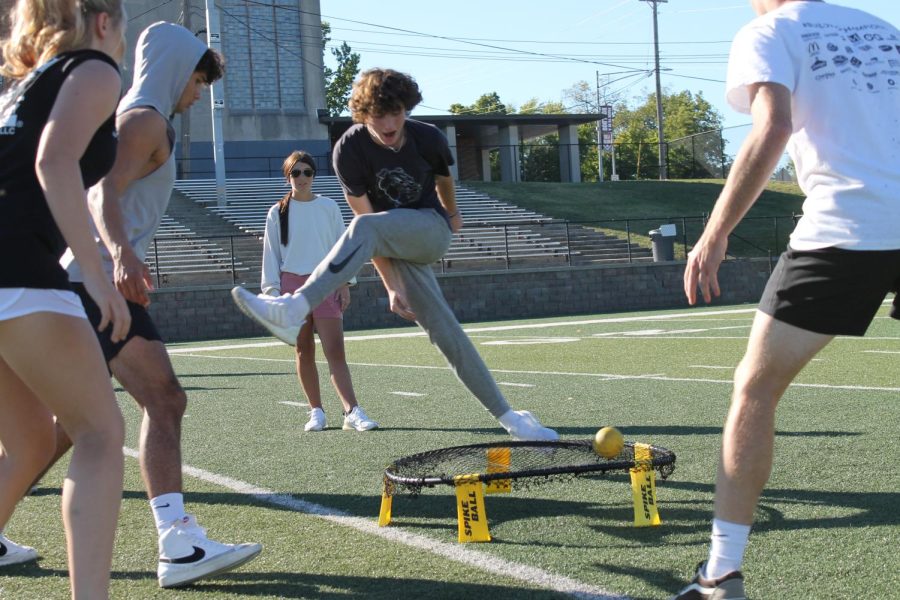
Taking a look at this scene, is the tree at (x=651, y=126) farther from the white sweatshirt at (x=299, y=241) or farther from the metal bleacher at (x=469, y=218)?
the white sweatshirt at (x=299, y=241)

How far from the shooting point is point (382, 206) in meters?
5.58

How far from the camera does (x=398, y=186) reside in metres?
5.49

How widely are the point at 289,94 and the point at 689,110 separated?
6420 centimetres

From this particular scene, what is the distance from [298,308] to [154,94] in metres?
1.30

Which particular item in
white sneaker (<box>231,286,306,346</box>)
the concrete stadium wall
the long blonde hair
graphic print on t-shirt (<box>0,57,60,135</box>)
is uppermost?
the long blonde hair

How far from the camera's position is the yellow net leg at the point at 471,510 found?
13.9ft

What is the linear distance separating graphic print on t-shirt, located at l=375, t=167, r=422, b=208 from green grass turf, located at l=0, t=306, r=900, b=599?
1.45m

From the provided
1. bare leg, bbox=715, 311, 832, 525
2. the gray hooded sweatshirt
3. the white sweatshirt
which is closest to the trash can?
the white sweatshirt

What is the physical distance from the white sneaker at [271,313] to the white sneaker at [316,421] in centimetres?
298

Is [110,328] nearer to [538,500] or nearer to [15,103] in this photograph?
[15,103]

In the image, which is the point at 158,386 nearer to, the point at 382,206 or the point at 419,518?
the point at 419,518

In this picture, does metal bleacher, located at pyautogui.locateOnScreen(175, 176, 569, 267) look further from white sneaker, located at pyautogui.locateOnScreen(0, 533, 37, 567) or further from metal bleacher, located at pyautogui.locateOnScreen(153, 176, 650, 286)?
white sneaker, located at pyautogui.locateOnScreen(0, 533, 37, 567)

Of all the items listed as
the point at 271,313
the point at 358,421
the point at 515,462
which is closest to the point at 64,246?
the point at 271,313

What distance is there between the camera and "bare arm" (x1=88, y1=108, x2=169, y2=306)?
3.89m
